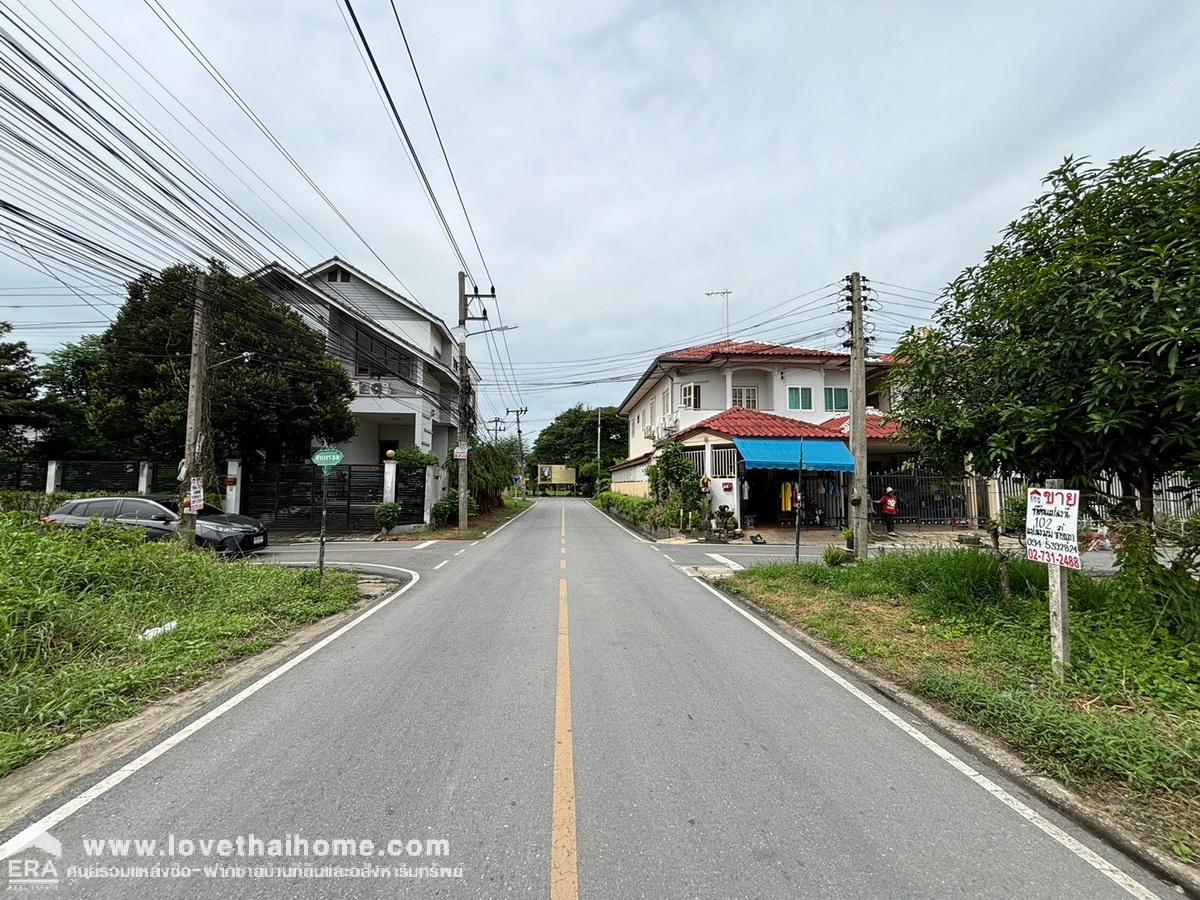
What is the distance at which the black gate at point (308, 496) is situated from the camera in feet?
64.2

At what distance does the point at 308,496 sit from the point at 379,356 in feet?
26.5

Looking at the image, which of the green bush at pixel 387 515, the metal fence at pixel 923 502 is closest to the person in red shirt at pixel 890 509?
the metal fence at pixel 923 502

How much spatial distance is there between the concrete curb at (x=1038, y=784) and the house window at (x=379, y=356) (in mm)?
23421

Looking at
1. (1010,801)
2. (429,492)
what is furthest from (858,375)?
(429,492)

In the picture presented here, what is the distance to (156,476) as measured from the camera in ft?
62.7

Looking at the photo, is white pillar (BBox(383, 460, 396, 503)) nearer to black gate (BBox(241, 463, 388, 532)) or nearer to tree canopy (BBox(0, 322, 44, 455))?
black gate (BBox(241, 463, 388, 532))

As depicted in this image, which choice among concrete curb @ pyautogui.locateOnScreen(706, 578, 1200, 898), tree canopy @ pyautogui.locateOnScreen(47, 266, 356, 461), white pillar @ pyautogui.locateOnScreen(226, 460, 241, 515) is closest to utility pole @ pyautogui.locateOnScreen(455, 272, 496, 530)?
tree canopy @ pyautogui.locateOnScreen(47, 266, 356, 461)

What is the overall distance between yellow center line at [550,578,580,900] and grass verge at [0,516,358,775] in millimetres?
3512

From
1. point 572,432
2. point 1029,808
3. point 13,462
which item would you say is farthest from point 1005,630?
point 572,432

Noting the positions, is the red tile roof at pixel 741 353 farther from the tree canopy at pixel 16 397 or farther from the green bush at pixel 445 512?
the tree canopy at pixel 16 397

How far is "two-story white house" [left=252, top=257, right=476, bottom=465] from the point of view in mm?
23328

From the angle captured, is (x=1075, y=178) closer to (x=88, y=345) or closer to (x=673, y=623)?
(x=673, y=623)

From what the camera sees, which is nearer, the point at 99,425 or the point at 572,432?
the point at 99,425

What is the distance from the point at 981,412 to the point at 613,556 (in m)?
9.43
